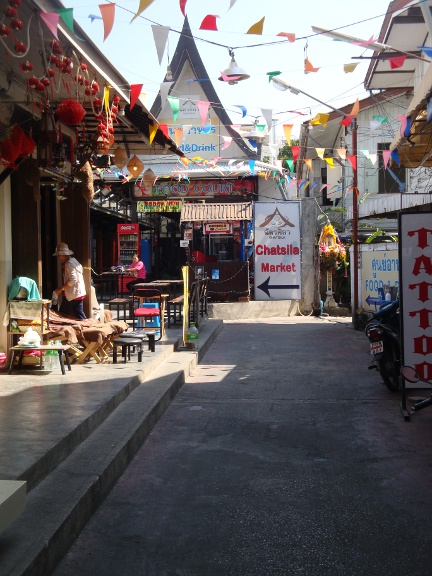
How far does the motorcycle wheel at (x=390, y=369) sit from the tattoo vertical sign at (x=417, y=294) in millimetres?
1533

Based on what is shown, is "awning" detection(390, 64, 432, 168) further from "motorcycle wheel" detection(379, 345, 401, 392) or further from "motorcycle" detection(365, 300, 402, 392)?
"motorcycle wheel" detection(379, 345, 401, 392)

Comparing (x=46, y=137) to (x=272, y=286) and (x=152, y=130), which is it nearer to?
(x=152, y=130)

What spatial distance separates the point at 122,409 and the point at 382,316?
419cm

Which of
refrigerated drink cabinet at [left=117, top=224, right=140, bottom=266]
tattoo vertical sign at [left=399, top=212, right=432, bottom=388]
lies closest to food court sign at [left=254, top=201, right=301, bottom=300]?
refrigerated drink cabinet at [left=117, top=224, right=140, bottom=266]

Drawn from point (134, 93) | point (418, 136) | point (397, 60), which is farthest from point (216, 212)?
point (134, 93)

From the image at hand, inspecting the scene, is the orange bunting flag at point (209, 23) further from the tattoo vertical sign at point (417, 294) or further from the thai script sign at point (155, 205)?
the thai script sign at point (155, 205)

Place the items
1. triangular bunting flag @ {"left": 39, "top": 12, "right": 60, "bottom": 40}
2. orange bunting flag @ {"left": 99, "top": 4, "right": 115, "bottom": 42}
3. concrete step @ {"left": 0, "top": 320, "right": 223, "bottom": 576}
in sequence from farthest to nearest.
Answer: orange bunting flag @ {"left": 99, "top": 4, "right": 115, "bottom": 42} → triangular bunting flag @ {"left": 39, "top": 12, "right": 60, "bottom": 40} → concrete step @ {"left": 0, "top": 320, "right": 223, "bottom": 576}

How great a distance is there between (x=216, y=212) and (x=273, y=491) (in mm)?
17076

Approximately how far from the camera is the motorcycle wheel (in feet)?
30.3

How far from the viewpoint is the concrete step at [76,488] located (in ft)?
12.3

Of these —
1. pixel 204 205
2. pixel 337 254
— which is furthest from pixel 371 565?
pixel 204 205

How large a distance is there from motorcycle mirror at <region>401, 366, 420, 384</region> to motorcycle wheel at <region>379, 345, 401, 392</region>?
1853 millimetres

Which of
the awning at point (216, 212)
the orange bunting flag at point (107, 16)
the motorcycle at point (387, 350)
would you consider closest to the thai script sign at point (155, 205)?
the awning at point (216, 212)

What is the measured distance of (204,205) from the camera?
74.7 feet
